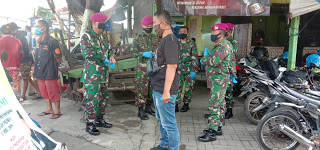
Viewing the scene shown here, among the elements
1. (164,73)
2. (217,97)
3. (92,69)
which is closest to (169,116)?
(164,73)

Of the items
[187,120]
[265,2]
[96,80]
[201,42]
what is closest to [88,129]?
[96,80]

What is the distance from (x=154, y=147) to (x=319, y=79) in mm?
3506

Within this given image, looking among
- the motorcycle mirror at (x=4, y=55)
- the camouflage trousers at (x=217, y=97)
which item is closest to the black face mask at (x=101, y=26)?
the camouflage trousers at (x=217, y=97)

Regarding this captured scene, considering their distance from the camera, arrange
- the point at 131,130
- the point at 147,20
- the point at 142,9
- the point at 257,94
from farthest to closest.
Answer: the point at 142,9 < the point at 257,94 < the point at 147,20 < the point at 131,130

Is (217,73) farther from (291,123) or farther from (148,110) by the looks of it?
(148,110)

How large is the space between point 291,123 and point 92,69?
2985 millimetres

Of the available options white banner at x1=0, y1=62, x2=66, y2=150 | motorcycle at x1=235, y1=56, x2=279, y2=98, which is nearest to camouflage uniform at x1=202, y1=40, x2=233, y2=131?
motorcycle at x1=235, y1=56, x2=279, y2=98

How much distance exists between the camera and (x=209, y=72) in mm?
3336

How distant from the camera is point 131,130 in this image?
368 centimetres

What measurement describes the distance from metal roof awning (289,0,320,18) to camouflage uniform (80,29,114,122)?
3792 mm

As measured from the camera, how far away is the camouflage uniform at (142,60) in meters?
4.15

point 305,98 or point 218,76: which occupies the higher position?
point 218,76

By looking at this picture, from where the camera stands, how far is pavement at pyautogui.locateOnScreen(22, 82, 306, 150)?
3.18 m

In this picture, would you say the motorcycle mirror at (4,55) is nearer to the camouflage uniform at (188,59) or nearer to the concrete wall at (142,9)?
the camouflage uniform at (188,59)
